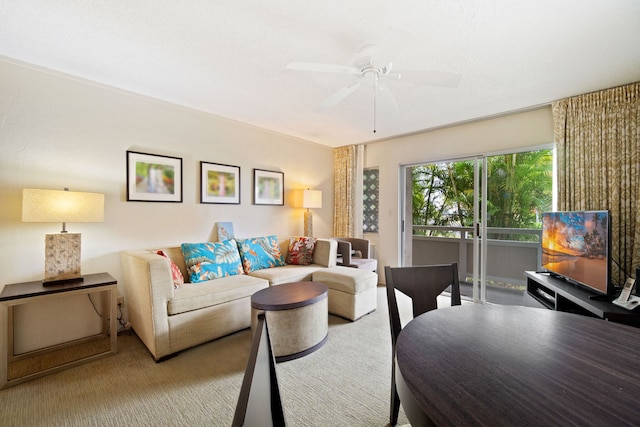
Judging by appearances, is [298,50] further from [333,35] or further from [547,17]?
[547,17]

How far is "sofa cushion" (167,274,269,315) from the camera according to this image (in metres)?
2.21

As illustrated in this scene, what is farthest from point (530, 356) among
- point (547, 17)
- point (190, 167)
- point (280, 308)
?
point (190, 167)

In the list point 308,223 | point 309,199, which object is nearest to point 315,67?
point 309,199

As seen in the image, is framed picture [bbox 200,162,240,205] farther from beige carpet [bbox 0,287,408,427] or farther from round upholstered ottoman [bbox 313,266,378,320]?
beige carpet [bbox 0,287,408,427]

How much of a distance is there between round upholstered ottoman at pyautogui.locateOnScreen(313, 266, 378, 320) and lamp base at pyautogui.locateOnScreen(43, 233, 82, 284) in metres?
2.30

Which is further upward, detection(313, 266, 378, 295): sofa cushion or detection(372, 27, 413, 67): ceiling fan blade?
detection(372, 27, 413, 67): ceiling fan blade

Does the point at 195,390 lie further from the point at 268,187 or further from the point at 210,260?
the point at 268,187

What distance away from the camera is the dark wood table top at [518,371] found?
1.96 feet

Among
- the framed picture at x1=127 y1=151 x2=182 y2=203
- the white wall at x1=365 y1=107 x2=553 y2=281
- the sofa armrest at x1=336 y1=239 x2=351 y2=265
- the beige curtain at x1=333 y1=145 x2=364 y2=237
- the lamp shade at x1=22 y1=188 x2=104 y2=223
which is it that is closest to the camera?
the lamp shade at x1=22 y1=188 x2=104 y2=223

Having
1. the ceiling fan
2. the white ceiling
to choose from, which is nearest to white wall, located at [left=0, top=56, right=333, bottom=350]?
the white ceiling

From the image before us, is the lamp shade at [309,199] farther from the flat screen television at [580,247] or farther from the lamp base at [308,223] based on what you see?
the flat screen television at [580,247]

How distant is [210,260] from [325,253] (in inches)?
57.3

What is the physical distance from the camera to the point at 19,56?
2152mm

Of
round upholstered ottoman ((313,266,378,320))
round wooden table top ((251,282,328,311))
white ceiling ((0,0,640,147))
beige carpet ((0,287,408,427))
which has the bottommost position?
beige carpet ((0,287,408,427))
